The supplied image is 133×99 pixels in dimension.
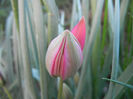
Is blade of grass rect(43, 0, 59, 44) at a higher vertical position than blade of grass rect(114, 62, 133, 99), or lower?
higher

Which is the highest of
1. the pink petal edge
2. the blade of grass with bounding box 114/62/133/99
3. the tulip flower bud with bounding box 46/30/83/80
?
the pink petal edge

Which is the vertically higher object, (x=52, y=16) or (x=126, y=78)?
(x=52, y=16)

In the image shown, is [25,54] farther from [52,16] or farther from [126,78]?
[126,78]

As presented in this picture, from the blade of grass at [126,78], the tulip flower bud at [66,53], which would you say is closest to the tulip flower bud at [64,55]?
the tulip flower bud at [66,53]

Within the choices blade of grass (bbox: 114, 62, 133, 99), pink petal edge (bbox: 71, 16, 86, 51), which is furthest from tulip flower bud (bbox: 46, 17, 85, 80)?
blade of grass (bbox: 114, 62, 133, 99)

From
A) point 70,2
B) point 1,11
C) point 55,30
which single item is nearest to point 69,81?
point 55,30

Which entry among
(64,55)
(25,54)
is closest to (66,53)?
(64,55)

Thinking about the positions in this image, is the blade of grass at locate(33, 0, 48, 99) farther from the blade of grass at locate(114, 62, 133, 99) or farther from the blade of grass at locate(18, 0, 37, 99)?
the blade of grass at locate(114, 62, 133, 99)

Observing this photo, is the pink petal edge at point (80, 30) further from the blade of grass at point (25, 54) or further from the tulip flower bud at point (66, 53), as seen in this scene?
the blade of grass at point (25, 54)
